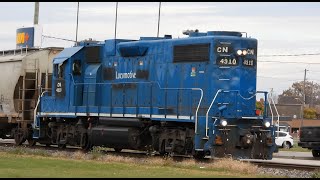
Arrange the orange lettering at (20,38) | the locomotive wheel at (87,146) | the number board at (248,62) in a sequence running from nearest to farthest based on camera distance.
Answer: the number board at (248,62), the locomotive wheel at (87,146), the orange lettering at (20,38)

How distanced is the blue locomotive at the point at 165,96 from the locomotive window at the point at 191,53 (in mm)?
37

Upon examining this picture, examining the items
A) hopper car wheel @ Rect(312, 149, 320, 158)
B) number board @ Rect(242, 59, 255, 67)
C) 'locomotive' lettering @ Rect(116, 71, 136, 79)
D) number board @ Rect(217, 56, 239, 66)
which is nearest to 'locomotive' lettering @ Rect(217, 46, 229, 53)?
number board @ Rect(217, 56, 239, 66)

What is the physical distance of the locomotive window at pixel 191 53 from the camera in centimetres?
2253

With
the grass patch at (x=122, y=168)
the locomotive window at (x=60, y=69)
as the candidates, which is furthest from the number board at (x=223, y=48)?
the locomotive window at (x=60, y=69)

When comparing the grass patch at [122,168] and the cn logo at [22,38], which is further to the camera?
the cn logo at [22,38]

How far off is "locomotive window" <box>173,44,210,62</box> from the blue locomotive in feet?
0.12

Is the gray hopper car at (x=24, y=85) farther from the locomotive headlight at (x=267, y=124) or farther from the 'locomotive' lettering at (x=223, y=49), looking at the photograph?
the locomotive headlight at (x=267, y=124)

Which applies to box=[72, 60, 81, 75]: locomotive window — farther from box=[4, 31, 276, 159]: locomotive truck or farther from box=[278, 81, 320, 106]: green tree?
box=[278, 81, 320, 106]: green tree

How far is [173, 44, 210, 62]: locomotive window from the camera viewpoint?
22531 mm

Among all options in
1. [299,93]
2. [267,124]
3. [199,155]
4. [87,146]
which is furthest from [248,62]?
[299,93]

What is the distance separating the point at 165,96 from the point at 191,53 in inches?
78.3

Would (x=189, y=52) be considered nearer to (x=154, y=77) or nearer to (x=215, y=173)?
(x=154, y=77)

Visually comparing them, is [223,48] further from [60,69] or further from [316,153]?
[316,153]

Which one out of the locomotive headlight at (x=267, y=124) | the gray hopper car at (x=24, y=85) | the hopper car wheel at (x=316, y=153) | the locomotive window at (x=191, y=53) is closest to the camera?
the locomotive headlight at (x=267, y=124)
